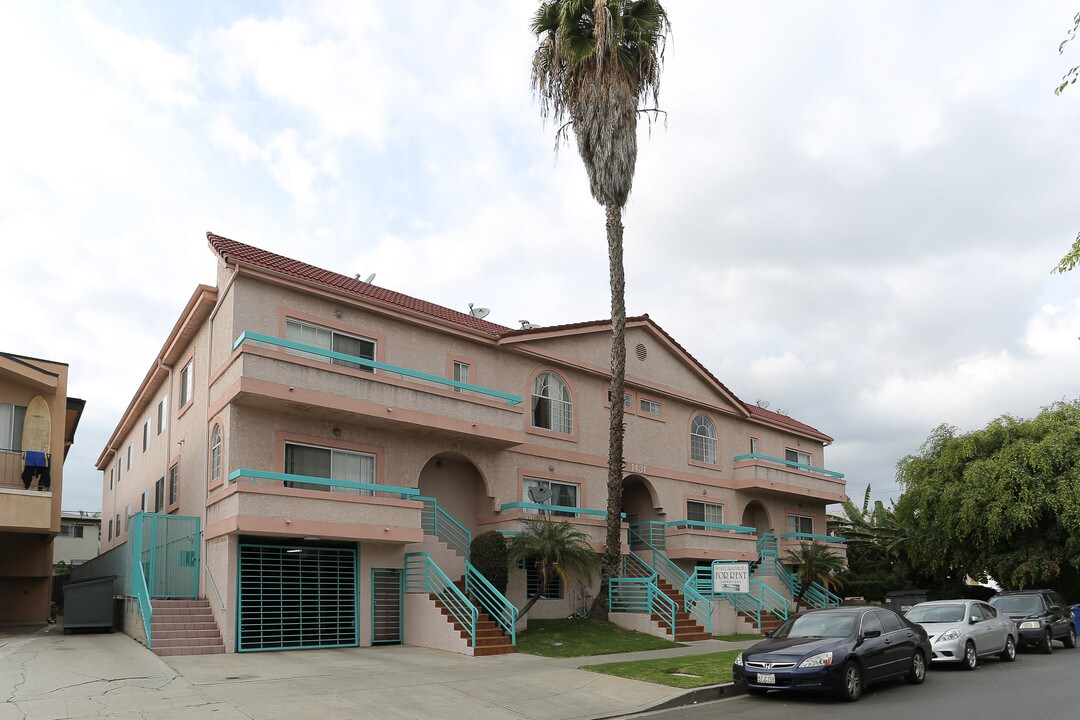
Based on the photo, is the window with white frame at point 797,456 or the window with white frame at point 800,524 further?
the window with white frame at point 797,456

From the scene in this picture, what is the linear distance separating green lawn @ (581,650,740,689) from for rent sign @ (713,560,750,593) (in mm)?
3744

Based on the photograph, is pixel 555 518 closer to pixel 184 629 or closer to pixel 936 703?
pixel 184 629

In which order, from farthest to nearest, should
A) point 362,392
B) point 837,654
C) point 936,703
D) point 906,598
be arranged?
point 906,598
point 362,392
point 837,654
point 936,703

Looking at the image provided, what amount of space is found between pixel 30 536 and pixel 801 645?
23783 millimetres

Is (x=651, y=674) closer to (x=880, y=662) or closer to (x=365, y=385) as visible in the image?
(x=880, y=662)

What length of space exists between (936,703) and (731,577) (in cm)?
864

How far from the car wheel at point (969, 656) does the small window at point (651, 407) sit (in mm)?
12877

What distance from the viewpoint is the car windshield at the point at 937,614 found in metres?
17.8

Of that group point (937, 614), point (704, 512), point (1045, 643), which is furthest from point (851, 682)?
point (704, 512)

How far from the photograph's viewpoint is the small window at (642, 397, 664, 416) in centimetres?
2848

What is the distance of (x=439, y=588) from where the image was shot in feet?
64.9

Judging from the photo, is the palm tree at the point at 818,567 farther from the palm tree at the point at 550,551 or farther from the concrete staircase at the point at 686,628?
the palm tree at the point at 550,551

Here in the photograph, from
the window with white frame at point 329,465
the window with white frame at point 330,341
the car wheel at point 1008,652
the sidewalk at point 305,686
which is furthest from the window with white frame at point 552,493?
the car wheel at point 1008,652

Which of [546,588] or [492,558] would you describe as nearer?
[492,558]
